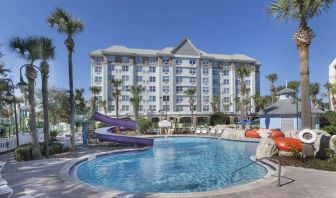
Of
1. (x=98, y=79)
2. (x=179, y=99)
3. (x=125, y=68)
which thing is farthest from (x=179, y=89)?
(x=98, y=79)

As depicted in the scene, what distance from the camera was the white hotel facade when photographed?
66500 millimetres

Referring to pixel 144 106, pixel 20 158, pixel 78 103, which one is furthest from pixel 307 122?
pixel 144 106

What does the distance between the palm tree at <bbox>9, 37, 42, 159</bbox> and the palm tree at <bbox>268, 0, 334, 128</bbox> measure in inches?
564

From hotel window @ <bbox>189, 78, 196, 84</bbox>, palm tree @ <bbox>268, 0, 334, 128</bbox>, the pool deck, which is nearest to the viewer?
the pool deck

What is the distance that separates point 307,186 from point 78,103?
53780 mm

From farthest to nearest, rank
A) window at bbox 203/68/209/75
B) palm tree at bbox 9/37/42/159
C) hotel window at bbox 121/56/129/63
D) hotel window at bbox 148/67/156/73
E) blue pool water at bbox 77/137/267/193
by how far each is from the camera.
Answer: window at bbox 203/68/209/75, hotel window at bbox 148/67/156/73, hotel window at bbox 121/56/129/63, palm tree at bbox 9/37/42/159, blue pool water at bbox 77/137/267/193

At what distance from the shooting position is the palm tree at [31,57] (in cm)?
1560

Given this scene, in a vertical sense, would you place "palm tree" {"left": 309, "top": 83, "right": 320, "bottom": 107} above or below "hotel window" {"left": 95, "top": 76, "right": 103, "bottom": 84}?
below

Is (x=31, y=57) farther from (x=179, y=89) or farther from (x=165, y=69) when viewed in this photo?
(x=179, y=89)

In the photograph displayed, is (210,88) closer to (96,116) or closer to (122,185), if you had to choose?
(96,116)

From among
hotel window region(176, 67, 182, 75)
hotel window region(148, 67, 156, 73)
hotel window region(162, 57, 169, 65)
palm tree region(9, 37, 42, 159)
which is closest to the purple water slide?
palm tree region(9, 37, 42, 159)

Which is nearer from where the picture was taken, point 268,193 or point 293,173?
point 268,193

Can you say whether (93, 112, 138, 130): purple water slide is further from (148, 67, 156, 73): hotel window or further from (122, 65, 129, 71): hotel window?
(148, 67, 156, 73): hotel window

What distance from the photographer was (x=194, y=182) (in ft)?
38.4
